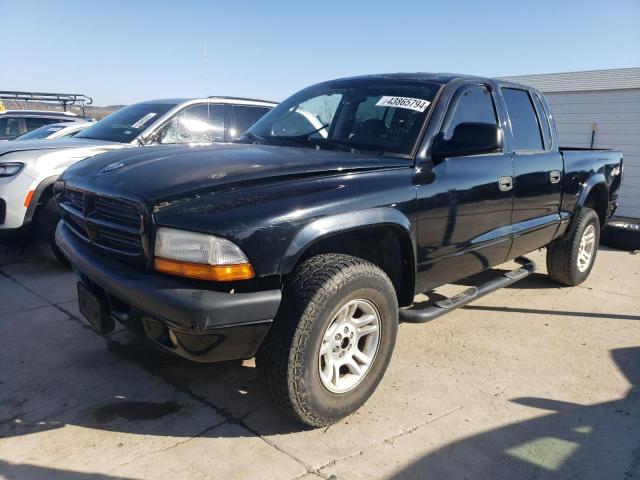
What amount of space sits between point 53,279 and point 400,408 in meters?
3.64

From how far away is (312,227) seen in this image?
240 centimetres

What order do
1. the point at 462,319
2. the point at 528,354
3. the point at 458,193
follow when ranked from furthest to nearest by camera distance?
the point at 462,319, the point at 528,354, the point at 458,193

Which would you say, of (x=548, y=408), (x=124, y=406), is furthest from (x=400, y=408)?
(x=124, y=406)

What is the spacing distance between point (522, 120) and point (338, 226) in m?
2.56

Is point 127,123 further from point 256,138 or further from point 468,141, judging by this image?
point 468,141

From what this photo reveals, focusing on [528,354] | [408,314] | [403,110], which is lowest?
[528,354]

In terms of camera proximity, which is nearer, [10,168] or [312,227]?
[312,227]

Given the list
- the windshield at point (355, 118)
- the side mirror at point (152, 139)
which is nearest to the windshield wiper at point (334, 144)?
the windshield at point (355, 118)

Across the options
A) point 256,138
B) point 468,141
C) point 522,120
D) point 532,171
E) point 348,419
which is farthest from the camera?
point 522,120

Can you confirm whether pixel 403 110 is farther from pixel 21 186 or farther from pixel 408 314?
pixel 21 186

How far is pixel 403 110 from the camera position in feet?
10.9

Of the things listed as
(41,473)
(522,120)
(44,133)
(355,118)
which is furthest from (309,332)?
(44,133)

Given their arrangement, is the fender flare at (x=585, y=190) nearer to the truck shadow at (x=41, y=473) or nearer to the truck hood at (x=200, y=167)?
the truck hood at (x=200, y=167)

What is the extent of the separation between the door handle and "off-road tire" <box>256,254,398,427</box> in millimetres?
1450
